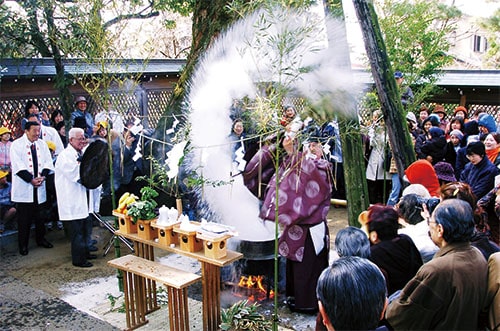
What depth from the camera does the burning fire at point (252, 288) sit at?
5.57 meters

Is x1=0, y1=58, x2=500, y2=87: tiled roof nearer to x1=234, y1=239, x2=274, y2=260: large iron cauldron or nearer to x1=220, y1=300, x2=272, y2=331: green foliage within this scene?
x1=234, y1=239, x2=274, y2=260: large iron cauldron

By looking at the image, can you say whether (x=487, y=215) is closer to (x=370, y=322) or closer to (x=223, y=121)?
(x=223, y=121)

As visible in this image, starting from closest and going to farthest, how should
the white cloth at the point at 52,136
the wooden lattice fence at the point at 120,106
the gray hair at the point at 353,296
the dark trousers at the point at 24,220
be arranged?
the gray hair at the point at 353,296 < the dark trousers at the point at 24,220 < the white cloth at the point at 52,136 < the wooden lattice fence at the point at 120,106

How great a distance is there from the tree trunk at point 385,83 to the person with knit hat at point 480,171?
0.82 metres

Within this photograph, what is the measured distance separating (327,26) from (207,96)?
194cm

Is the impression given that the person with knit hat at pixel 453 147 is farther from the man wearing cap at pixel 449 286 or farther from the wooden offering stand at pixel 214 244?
the man wearing cap at pixel 449 286

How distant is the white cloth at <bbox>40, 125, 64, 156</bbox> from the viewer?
8.68 m

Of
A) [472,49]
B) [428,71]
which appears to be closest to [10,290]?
[428,71]

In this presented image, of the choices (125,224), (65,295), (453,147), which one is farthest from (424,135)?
(65,295)

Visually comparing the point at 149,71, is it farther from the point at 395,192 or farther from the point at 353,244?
the point at 353,244

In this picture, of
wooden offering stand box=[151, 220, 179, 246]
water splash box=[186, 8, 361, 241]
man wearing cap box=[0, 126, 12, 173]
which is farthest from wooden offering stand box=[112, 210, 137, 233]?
man wearing cap box=[0, 126, 12, 173]

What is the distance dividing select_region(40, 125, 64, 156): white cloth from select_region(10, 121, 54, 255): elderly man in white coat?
1.48m

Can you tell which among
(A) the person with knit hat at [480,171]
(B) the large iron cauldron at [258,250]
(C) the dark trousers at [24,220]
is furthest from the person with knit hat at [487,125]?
(C) the dark trousers at [24,220]

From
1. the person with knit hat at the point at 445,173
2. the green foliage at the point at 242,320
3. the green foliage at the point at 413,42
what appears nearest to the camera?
the green foliage at the point at 242,320
